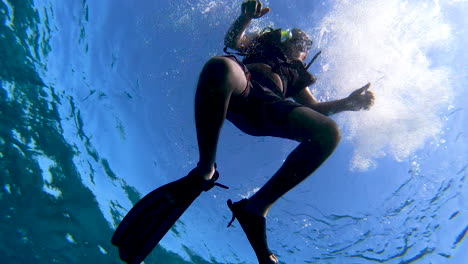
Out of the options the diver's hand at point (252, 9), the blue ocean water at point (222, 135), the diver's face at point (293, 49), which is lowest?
the diver's hand at point (252, 9)

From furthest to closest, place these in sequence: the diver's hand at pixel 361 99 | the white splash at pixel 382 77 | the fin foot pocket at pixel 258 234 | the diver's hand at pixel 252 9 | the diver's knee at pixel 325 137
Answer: the white splash at pixel 382 77 → the diver's hand at pixel 361 99 → the diver's hand at pixel 252 9 → the fin foot pocket at pixel 258 234 → the diver's knee at pixel 325 137

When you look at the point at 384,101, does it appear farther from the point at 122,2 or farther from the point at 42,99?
the point at 42,99

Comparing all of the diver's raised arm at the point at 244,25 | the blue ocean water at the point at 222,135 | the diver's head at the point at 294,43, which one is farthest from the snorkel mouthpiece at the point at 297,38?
the blue ocean water at the point at 222,135

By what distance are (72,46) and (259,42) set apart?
36.1 feet

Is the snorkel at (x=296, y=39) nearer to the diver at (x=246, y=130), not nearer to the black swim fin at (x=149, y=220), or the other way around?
the diver at (x=246, y=130)

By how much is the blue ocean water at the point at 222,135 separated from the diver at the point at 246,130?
6452 mm

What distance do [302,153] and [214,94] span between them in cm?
84

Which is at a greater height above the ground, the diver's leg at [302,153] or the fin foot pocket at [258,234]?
the diver's leg at [302,153]

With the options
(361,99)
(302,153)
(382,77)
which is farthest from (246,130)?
(382,77)

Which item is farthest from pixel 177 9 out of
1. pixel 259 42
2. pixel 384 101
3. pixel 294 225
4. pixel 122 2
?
pixel 294 225

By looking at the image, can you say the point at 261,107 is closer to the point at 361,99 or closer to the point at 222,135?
the point at 361,99

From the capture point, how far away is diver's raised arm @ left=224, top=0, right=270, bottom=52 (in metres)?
2.77

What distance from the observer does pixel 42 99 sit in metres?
13.0

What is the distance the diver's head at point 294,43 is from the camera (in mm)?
3566
